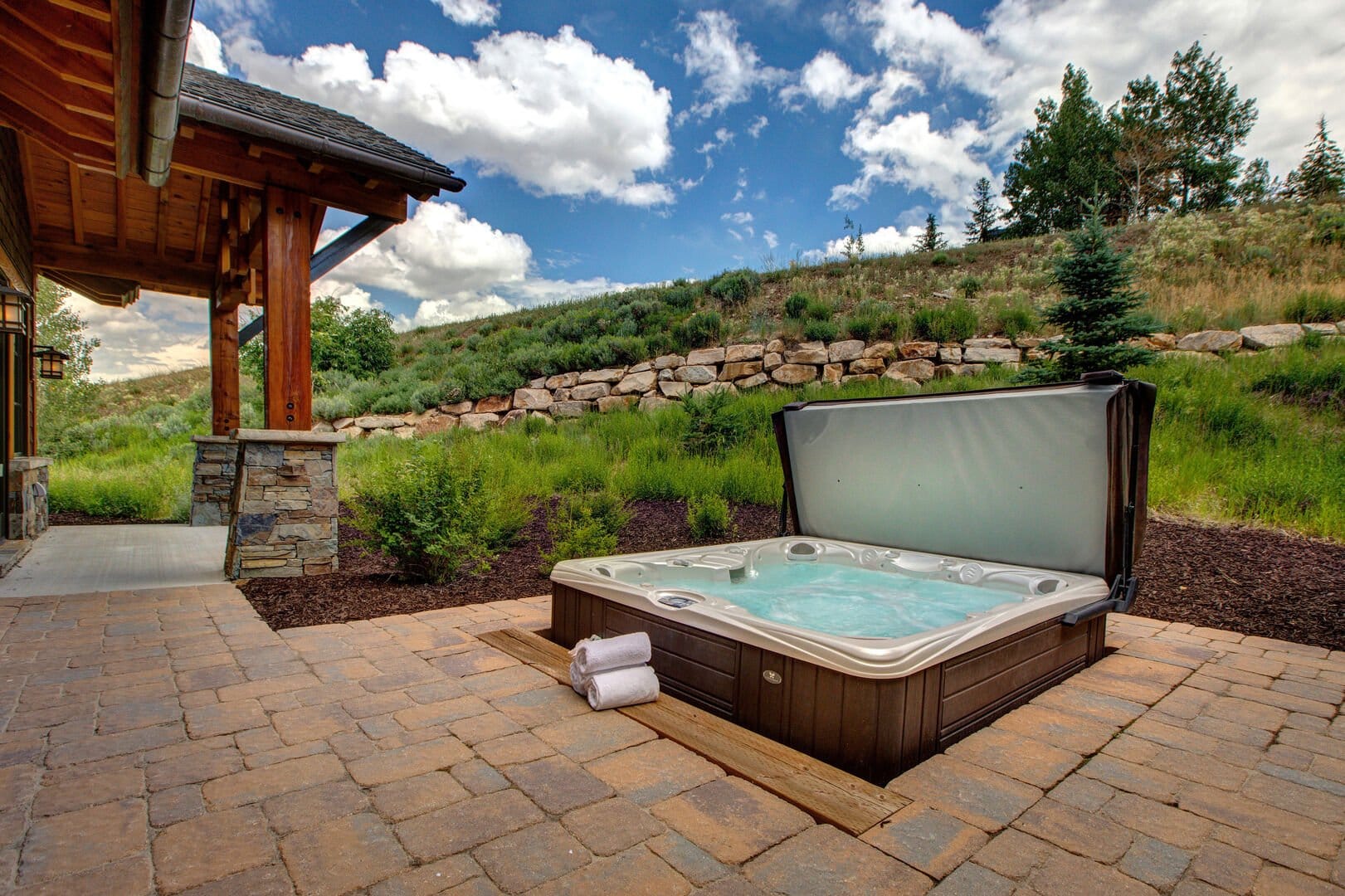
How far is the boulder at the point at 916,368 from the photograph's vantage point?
827 centimetres

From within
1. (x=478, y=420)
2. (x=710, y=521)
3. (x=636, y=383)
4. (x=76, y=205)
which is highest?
(x=76, y=205)

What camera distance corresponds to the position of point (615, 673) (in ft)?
7.58

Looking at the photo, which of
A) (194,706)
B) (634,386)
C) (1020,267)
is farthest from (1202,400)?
(194,706)

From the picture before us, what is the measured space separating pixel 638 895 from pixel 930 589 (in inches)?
110

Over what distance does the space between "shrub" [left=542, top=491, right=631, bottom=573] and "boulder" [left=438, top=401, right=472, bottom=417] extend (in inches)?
252

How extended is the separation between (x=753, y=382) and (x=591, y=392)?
9.32 ft

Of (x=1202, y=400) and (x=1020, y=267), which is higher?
(x=1020, y=267)

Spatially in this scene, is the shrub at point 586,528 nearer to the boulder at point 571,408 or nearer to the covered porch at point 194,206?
the covered porch at point 194,206

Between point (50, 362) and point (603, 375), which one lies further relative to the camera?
point (603, 375)

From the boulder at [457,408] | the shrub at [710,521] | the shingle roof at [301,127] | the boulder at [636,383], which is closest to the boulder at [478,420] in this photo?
the boulder at [457,408]

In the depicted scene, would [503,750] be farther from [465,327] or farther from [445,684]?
[465,327]

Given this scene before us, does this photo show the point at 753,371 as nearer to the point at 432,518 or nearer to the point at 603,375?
the point at 603,375

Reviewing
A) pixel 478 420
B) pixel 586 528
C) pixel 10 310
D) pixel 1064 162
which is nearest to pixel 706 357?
pixel 478 420

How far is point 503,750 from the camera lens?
190cm
